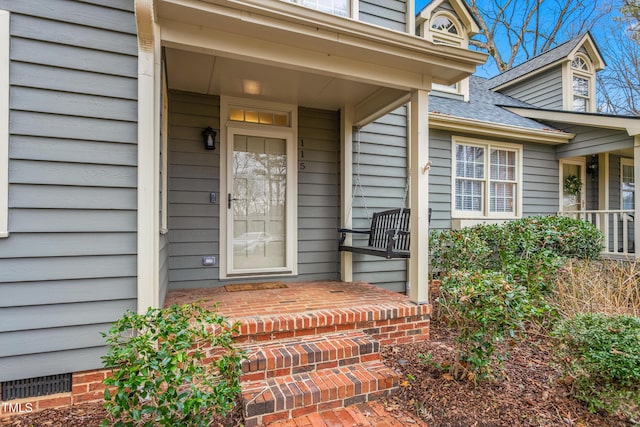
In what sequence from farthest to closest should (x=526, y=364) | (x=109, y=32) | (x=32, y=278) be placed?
(x=526, y=364)
(x=109, y=32)
(x=32, y=278)

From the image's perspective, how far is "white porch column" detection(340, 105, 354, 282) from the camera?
14.7 feet

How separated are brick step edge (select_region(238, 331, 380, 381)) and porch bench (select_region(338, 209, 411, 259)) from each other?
109 centimetres

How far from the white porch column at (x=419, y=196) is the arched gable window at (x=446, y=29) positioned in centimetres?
372

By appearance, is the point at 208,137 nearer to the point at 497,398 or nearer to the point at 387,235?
the point at 387,235

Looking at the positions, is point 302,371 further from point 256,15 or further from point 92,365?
point 256,15

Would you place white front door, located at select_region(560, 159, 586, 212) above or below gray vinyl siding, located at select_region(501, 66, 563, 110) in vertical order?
below

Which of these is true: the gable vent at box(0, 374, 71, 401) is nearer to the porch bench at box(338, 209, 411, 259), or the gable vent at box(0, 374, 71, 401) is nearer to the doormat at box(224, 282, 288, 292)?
the doormat at box(224, 282, 288, 292)

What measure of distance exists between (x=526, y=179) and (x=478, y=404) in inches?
223

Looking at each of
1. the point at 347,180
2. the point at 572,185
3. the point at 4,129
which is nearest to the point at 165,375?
the point at 4,129

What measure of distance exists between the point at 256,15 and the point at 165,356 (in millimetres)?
2426

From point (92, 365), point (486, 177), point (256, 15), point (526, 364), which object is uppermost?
point (256, 15)

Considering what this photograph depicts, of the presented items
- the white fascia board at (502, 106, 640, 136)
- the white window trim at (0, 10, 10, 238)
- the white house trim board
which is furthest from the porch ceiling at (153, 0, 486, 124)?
the white fascia board at (502, 106, 640, 136)

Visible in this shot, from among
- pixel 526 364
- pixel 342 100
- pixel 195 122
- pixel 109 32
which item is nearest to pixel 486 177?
pixel 342 100

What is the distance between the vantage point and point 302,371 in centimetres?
252
